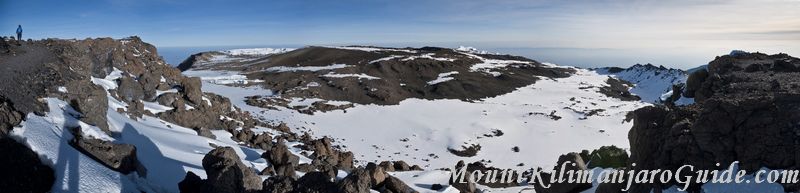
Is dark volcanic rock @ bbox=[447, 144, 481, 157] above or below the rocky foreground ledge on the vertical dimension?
below

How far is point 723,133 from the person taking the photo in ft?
34.3

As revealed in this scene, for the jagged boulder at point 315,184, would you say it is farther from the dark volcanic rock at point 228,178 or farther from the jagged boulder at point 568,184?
the jagged boulder at point 568,184

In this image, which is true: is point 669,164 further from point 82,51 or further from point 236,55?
point 236,55

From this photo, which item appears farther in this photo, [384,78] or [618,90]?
[618,90]

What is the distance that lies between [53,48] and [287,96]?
28.4 metres

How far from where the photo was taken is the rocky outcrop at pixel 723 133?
966 centimetres

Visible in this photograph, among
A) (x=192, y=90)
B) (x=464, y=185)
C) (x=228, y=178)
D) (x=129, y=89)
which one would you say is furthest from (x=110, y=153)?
(x=192, y=90)

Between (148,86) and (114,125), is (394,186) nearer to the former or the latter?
(114,125)

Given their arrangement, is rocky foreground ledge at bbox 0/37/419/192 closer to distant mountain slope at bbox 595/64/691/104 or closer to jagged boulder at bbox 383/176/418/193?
jagged boulder at bbox 383/176/418/193

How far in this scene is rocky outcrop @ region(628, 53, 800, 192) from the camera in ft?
31.7

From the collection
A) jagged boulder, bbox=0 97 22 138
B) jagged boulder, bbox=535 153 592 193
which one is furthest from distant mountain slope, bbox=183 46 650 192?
jagged boulder, bbox=0 97 22 138

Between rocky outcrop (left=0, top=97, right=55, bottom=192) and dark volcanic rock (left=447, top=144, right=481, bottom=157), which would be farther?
dark volcanic rock (left=447, top=144, right=481, bottom=157)

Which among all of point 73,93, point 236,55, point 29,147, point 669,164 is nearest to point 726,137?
point 669,164

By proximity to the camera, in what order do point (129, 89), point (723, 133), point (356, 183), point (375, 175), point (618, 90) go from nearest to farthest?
1. point (356, 183)
2. point (723, 133)
3. point (375, 175)
4. point (129, 89)
5. point (618, 90)
